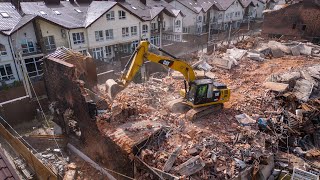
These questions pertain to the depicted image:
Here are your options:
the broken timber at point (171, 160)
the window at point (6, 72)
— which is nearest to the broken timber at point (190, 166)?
the broken timber at point (171, 160)

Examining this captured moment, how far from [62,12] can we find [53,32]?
343 cm

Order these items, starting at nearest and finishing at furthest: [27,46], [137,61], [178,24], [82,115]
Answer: [82,115] < [137,61] < [27,46] < [178,24]

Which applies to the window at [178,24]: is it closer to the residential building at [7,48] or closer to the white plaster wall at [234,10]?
the white plaster wall at [234,10]

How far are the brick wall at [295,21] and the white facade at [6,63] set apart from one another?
33.2 m

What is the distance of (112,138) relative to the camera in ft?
38.4

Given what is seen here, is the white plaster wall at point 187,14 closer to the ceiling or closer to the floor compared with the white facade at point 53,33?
closer to the ceiling

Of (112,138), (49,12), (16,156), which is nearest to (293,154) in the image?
(112,138)

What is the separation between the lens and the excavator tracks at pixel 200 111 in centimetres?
1445

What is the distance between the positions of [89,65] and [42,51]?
12.5 metres

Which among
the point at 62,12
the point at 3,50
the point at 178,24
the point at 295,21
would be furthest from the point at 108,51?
the point at 295,21

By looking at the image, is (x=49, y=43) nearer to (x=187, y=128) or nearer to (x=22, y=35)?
(x=22, y=35)

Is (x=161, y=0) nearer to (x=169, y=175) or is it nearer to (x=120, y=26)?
(x=120, y=26)

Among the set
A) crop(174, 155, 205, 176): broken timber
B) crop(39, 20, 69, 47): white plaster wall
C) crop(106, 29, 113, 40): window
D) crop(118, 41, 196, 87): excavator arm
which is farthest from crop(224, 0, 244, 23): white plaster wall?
crop(174, 155, 205, 176): broken timber

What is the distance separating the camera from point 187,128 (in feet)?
45.4
